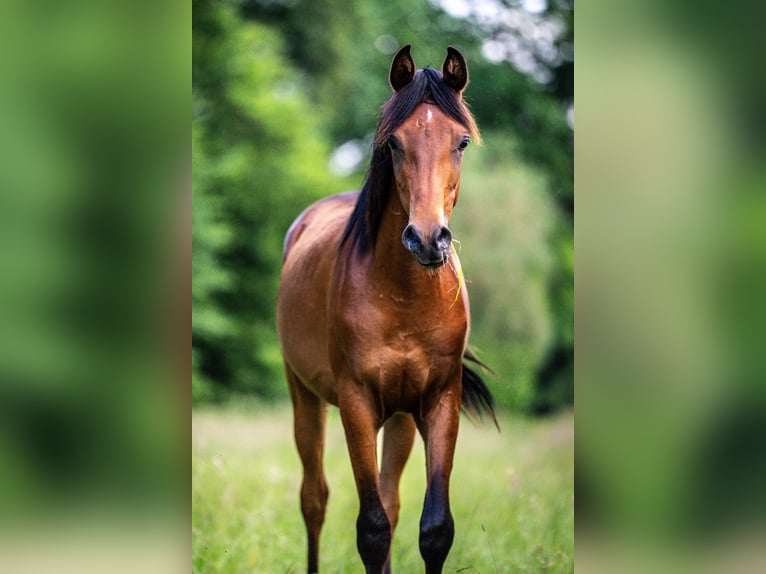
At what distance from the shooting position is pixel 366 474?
11.1 ft

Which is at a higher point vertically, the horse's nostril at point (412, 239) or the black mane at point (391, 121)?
the black mane at point (391, 121)

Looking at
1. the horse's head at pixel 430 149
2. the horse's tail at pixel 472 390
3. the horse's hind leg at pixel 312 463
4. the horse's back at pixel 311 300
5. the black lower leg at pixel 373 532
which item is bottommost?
the horse's hind leg at pixel 312 463

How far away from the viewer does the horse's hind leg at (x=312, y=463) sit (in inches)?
173

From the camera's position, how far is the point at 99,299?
2471 millimetres

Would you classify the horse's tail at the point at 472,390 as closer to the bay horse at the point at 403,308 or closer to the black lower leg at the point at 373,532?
the bay horse at the point at 403,308

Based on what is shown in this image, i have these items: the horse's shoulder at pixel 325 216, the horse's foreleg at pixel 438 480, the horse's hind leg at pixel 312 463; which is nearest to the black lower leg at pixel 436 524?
the horse's foreleg at pixel 438 480

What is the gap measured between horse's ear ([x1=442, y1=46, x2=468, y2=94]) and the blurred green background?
12.7 feet

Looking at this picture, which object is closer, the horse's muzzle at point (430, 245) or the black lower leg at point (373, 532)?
the horse's muzzle at point (430, 245)

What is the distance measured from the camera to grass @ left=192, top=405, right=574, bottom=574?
4.51 meters

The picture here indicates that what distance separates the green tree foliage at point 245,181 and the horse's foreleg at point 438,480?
462 cm

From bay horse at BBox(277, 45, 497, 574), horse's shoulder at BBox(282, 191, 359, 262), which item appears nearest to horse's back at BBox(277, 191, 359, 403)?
horse's shoulder at BBox(282, 191, 359, 262)

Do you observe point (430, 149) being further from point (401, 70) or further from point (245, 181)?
point (245, 181)

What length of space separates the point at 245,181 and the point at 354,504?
13.5 ft

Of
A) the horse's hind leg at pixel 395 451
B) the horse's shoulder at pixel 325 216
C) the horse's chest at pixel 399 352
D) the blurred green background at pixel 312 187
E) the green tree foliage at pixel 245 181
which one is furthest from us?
the green tree foliage at pixel 245 181
